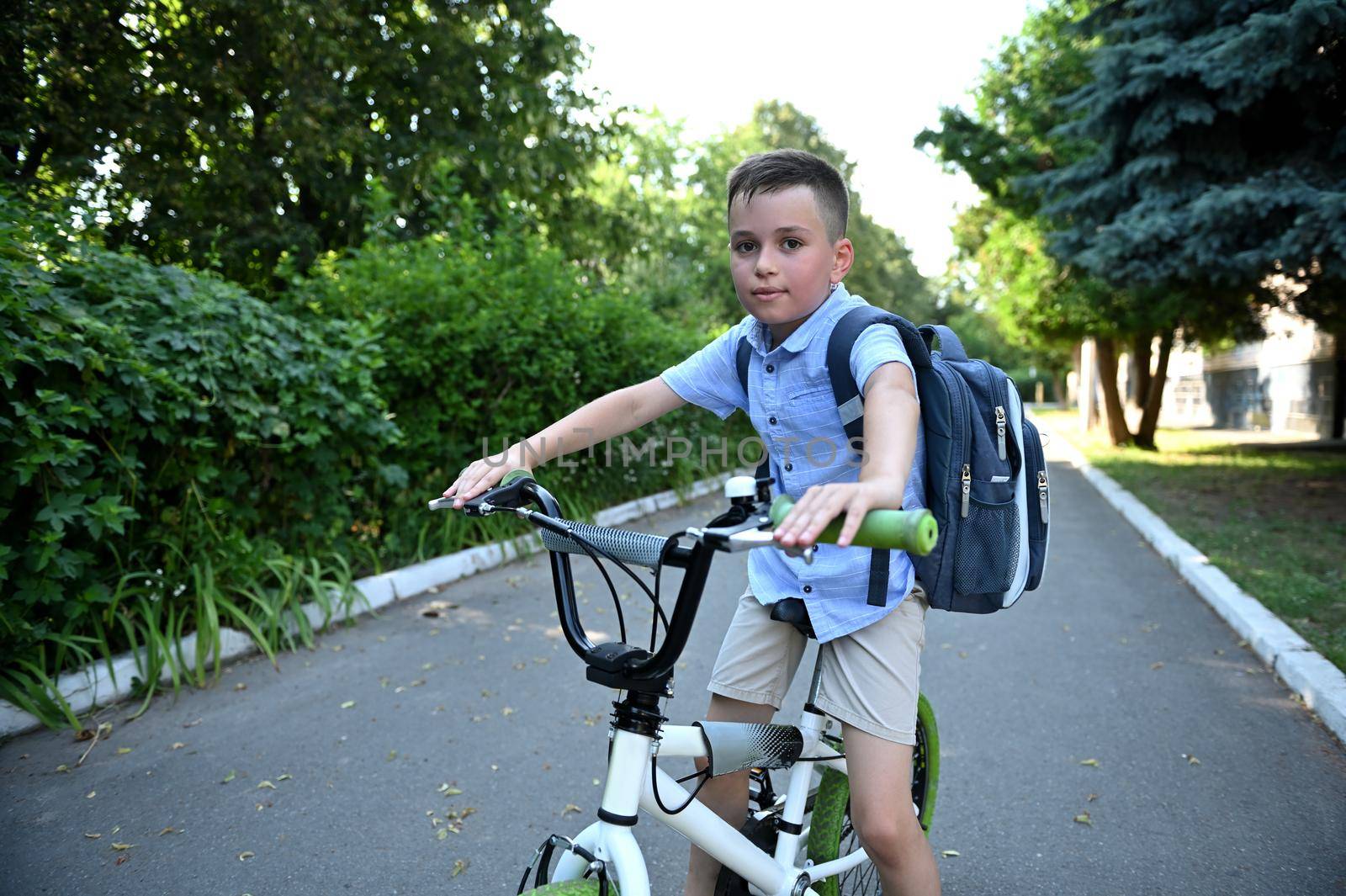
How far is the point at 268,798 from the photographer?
11.8 ft

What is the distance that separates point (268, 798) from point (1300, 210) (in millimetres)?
10022

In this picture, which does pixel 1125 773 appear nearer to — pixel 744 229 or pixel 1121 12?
pixel 744 229

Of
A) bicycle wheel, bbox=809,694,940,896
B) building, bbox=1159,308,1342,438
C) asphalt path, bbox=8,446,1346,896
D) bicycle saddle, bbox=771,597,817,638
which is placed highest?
bicycle saddle, bbox=771,597,817,638

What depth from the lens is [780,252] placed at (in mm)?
1985

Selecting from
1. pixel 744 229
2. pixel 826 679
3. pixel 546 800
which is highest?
pixel 744 229

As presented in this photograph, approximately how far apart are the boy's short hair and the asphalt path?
217 cm

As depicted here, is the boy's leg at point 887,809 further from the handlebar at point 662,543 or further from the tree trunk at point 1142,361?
the tree trunk at point 1142,361

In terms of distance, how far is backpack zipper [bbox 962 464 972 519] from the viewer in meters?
2.05

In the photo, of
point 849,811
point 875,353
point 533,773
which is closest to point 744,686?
point 849,811

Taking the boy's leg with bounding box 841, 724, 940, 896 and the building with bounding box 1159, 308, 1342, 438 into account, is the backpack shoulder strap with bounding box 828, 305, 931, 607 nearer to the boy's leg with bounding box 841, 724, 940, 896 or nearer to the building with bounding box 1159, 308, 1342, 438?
the boy's leg with bounding box 841, 724, 940, 896

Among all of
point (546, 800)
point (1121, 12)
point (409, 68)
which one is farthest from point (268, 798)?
point (1121, 12)

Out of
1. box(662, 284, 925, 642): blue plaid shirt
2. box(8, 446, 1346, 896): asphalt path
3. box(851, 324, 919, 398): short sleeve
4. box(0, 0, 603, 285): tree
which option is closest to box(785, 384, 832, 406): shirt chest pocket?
box(662, 284, 925, 642): blue plaid shirt

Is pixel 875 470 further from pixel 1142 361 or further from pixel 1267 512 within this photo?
pixel 1142 361

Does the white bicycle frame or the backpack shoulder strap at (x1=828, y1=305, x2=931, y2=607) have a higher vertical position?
the backpack shoulder strap at (x1=828, y1=305, x2=931, y2=607)
